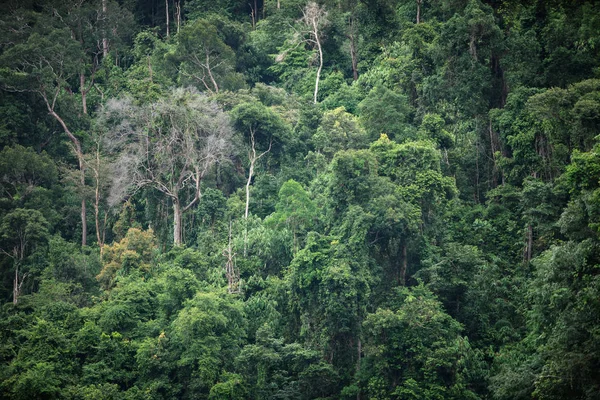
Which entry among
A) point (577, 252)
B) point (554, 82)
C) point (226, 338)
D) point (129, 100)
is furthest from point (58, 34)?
point (577, 252)

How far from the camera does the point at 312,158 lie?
91.6 feet

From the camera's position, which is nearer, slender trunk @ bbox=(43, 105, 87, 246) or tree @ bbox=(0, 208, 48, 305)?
tree @ bbox=(0, 208, 48, 305)

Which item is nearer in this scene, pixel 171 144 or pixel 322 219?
pixel 322 219

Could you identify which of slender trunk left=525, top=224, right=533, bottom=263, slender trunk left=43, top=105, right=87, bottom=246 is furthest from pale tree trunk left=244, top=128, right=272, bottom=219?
slender trunk left=525, top=224, right=533, bottom=263

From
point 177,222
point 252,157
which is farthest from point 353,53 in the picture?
point 177,222

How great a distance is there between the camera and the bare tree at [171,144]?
1047 inches

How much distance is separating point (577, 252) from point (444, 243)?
8376mm

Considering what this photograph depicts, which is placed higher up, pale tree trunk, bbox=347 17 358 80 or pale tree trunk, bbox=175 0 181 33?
pale tree trunk, bbox=175 0 181 33

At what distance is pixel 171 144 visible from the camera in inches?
1056

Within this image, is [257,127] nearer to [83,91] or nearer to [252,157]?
[252,157]

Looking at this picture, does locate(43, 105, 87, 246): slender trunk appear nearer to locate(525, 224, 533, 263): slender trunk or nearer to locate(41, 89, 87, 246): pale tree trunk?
locate(41, 89, 87, 246): pale tree trunk

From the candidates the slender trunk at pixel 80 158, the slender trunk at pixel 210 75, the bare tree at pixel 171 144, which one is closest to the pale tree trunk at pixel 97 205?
the slender trunk at pixel 80 158

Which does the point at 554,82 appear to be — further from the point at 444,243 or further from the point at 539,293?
the point at 539,293

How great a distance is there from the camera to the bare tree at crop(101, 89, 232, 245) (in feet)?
87.2
